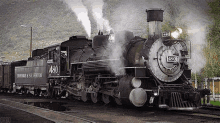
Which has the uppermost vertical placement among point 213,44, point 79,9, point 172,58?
point 79,9

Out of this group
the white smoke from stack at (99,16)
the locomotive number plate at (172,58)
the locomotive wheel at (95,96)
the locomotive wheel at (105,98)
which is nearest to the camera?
the locomotive number plate at (172,58)

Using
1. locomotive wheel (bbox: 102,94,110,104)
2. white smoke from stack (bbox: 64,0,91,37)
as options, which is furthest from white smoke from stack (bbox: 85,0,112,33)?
locomotive wheel (bbox: 102,94,110,104)

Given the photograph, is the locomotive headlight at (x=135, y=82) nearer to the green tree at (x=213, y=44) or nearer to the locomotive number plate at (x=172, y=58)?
the locomotive number plate at (x=172, y=58)

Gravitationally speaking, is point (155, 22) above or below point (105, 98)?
above

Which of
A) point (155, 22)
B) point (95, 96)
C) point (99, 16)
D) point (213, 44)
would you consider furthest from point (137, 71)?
point (99, 16)

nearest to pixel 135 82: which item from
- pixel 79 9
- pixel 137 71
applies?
pixel 137 71

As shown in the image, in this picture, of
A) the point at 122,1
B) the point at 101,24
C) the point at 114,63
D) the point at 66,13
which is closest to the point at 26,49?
the point at 66,13

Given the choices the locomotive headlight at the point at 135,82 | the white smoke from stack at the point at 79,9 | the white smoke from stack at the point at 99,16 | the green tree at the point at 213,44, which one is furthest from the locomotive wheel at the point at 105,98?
the white smoke from stack at the point at 79,9

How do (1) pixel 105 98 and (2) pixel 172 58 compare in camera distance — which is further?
(1) pixel 105 98

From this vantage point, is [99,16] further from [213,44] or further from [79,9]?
[213,44]

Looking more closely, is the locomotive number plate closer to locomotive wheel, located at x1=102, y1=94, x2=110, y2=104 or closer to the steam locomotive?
the steam locomotive

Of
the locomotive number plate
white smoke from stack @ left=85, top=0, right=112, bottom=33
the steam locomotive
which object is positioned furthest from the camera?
white smoke from stack @ left=85, top=0, right=112, bottom=33

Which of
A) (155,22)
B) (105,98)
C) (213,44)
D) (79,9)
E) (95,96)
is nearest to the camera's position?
(155,22)

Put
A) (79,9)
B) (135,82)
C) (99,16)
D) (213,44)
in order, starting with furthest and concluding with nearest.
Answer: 1. (79,9)
2. (99,16)
3. (213,44)
4. (135,82)
